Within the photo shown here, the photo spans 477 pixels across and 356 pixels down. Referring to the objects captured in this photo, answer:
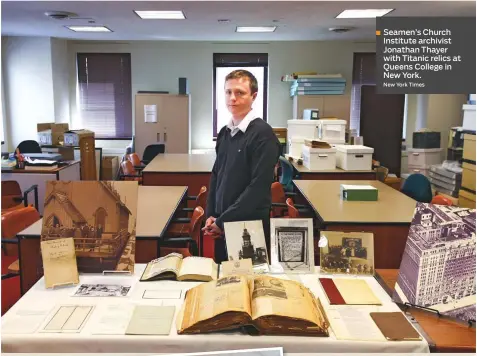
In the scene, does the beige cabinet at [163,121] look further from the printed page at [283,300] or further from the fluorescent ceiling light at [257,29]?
the printed page at [283,300]

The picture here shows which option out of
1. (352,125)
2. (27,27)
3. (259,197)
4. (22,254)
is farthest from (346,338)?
(352,125)

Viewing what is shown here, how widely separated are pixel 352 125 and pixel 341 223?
17.7 feet

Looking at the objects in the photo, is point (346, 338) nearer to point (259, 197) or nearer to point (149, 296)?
point (149, 296)

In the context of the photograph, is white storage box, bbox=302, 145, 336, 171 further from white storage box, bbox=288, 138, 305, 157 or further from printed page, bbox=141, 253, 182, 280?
printed page, bbox=141, 253, 182, 280

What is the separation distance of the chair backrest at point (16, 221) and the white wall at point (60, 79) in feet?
15.9

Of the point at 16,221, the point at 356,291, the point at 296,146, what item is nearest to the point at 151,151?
the point at 296,146

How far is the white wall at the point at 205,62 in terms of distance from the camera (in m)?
7.47

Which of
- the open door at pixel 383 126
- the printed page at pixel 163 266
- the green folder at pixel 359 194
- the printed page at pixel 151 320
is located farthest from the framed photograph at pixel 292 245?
the open door at pixel 383 126

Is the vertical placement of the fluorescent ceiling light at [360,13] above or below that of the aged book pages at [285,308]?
above

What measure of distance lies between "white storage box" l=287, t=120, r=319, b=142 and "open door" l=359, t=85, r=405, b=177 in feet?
8.41

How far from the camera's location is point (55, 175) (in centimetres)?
491

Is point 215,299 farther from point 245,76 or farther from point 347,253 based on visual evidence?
point 245,76

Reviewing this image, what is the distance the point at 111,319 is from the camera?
1304 mm

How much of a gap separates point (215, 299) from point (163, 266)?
0.37 metres
